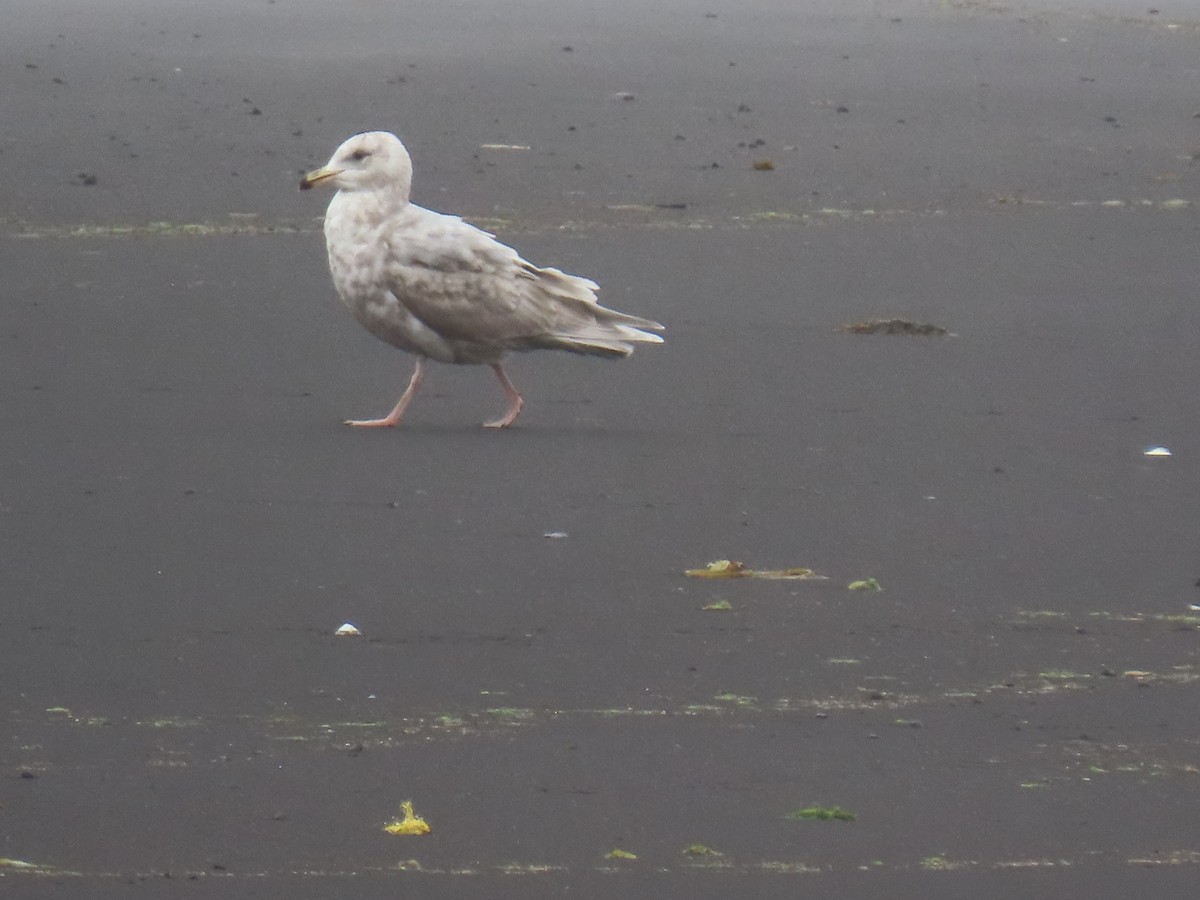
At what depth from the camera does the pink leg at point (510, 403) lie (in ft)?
30.8

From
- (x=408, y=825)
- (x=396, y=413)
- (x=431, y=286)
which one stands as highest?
(x=431, y=286)

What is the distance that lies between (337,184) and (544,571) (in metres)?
2.79

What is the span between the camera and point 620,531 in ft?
25.6

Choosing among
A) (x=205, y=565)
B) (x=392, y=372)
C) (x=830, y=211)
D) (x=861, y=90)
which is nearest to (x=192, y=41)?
(x=861, y=90)

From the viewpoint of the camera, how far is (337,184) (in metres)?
9.63

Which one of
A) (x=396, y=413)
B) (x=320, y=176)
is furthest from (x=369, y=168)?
(x=396, y=413)

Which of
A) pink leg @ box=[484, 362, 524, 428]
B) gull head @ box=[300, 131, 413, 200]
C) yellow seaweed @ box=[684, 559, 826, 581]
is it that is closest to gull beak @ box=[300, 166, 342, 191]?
gull head @ box=[300, 131, 413, 200]

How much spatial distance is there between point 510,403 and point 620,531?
1.97 meters

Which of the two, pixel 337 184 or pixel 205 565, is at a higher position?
pixel 337 184

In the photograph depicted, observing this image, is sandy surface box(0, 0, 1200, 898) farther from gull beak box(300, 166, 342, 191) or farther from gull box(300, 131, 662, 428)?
gull beak box(300, 166, 342, 191)

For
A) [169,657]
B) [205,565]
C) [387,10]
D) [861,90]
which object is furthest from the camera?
[387,10]

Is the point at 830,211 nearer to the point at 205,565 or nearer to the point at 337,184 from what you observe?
the point at 337,184

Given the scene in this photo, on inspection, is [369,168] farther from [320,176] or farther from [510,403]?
[510,403]

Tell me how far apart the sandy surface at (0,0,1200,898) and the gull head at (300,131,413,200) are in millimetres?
854
